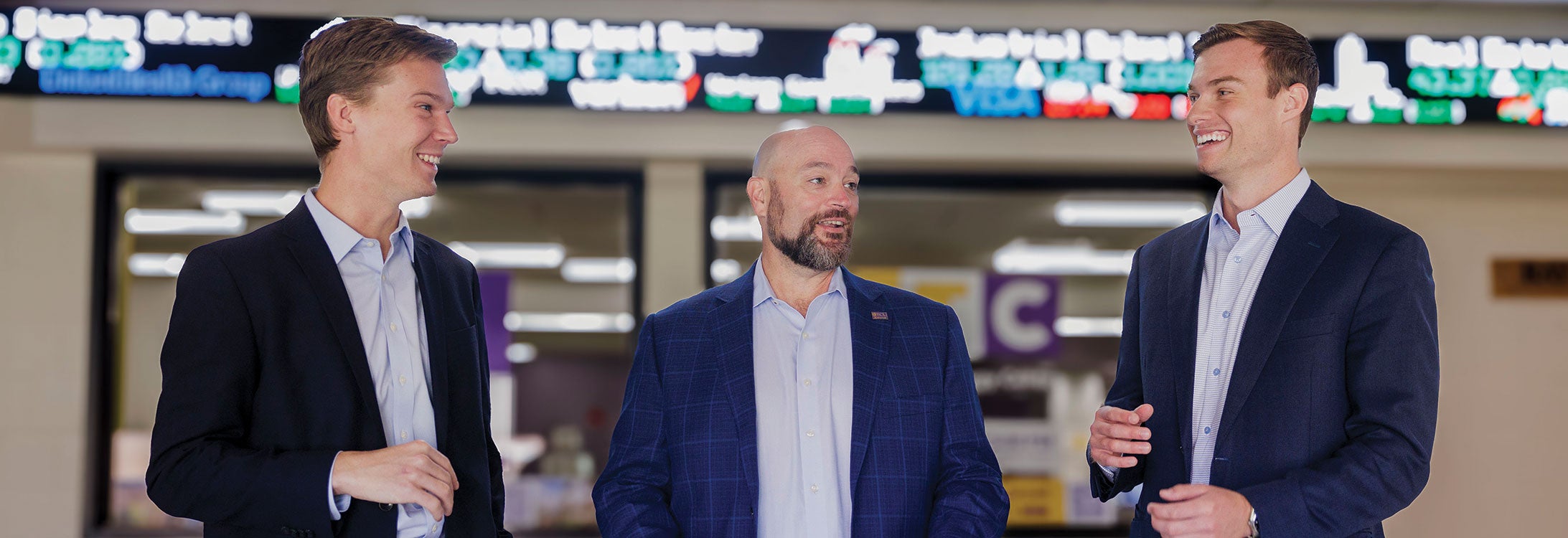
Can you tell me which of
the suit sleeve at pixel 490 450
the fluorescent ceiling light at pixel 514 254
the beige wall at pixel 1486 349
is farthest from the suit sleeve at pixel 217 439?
the beige wall at pixel 1486 349

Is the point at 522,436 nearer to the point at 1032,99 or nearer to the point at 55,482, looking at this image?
the point at 55,482

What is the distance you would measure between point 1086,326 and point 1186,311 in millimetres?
3215

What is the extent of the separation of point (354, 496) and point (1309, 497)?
1.39m

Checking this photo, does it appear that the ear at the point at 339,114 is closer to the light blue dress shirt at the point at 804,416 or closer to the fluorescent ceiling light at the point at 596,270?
the light blue dress shirt at the point at 804,416

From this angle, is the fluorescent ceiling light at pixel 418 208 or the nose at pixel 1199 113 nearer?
the nose at pixel 1199 113

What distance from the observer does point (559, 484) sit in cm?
507

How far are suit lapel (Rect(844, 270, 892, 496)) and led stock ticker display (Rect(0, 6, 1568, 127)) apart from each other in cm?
233

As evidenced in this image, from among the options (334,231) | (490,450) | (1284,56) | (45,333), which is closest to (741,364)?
(490,450)

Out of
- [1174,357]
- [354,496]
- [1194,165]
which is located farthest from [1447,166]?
[354,496]

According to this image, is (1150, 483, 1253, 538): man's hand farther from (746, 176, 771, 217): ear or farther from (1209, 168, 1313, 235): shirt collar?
(746, 176, 771, 217): ear

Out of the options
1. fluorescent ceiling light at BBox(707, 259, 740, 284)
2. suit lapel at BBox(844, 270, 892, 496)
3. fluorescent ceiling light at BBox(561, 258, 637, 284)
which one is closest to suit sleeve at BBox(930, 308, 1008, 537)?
suit lapel at BBox(844, 270, 892, 496)

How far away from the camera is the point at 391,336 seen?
6.24 ft

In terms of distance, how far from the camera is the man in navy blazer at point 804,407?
213cm

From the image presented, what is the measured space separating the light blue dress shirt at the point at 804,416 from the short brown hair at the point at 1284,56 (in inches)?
33.2
